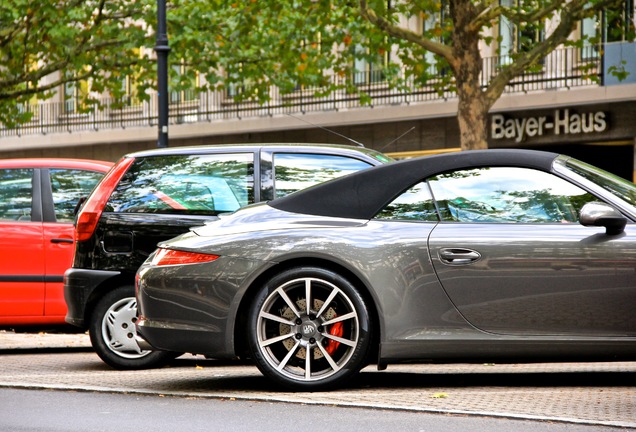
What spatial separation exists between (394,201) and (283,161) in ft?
7.08

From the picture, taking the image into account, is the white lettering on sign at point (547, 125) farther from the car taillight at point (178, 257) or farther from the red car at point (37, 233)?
the car taillight at point (178, 257)

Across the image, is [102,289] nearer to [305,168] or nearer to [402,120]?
[305,168]

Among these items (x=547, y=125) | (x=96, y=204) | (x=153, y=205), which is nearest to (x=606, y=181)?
(x=153, y=205)

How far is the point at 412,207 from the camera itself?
763 centimetres

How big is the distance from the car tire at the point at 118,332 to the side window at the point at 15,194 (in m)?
2.13

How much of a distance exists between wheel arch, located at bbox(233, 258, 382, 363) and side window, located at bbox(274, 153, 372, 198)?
2.11 meters

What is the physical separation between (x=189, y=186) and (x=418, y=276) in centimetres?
276

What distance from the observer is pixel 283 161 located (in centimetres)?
967

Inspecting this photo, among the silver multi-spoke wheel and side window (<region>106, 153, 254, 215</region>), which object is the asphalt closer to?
the silver multi-spoke wheel

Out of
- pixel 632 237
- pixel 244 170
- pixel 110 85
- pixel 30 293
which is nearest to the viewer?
pixel 632 237

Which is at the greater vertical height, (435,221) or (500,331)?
(435,221)

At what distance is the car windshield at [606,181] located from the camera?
300 inches

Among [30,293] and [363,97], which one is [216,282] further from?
[363,97]

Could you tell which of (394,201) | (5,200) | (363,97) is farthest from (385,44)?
(394,201)
